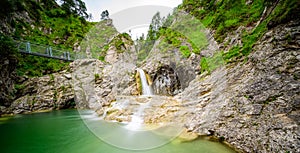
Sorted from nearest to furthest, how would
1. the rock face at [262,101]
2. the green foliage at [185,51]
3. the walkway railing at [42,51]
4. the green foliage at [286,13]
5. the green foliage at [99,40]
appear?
the rock face at [262,101], the green foliage at [286,13], the green foliage at [185,51], the walkway railing at [42,51], the green foliage at [99,40]

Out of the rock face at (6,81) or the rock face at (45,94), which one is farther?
the rock face at (45,94)

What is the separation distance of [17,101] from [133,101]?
39.3ft

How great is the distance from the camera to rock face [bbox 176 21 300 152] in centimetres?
323

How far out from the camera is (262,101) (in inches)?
155

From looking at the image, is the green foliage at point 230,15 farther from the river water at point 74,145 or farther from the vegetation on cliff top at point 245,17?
the river water at point 74,145

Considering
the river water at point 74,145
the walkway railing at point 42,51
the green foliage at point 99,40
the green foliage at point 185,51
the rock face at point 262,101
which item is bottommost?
the river water at point 74,145

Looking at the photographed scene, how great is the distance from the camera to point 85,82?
15.7 meters

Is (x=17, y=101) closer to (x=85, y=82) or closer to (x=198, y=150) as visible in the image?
(x=85, y=82)

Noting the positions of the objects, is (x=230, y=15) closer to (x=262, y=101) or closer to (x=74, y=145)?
(x=262, y=101)

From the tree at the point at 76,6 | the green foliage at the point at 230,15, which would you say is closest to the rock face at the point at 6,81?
the green foliage at the point at 230,15

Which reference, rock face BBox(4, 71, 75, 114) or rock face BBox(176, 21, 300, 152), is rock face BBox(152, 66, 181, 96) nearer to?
rock face BBox(176, 21, 300, 152)

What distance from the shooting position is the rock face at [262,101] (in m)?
3.23

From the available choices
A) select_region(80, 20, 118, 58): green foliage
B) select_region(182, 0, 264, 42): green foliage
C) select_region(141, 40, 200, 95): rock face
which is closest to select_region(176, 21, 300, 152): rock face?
select_region(182, 0, 264, 42): green foliage

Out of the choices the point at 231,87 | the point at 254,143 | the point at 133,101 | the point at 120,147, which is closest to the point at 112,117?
the point at 133,101
